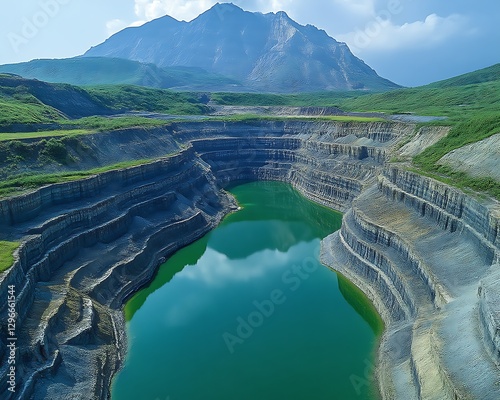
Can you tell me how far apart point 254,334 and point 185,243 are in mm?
20920

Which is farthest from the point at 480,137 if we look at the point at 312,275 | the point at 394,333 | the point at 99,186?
the point at 99,186

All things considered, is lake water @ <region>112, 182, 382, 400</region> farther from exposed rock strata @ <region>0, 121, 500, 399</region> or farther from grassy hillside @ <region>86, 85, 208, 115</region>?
grassy hillside @ <region>86, 85, 208, 115</region>

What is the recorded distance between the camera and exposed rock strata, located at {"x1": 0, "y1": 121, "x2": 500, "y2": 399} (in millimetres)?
23281

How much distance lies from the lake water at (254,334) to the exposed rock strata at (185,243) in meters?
1.40

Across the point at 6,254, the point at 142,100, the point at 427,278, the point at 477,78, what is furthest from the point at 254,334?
the point at 477,78

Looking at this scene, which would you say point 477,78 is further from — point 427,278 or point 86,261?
point 86,261

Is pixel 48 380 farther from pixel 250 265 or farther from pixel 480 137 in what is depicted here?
pixel 480 137

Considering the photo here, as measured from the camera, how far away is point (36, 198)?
3812 cm

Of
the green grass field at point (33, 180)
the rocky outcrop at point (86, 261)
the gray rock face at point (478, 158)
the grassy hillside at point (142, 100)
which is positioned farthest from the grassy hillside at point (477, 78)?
the green grass field at point (33, 180)

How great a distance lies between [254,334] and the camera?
32000 mm

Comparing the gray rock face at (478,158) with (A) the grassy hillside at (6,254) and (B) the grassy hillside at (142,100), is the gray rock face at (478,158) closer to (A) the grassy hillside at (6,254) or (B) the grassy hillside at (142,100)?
(A) the grassy hillside at (6,254)

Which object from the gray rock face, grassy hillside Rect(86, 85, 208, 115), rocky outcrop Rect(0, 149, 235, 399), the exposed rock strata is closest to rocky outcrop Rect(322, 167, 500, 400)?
the exposed rock strata

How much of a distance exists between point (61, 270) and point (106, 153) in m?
26.3

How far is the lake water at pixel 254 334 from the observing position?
87.2 feet
